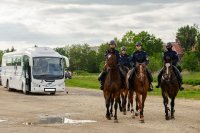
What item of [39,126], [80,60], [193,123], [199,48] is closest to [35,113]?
[39,126]

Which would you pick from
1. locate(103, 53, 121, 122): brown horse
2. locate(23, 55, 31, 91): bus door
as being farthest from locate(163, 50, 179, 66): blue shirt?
locate(23, 55, 31, 91): bus door

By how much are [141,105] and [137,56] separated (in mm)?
1878

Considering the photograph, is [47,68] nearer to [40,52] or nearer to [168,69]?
[40,52]

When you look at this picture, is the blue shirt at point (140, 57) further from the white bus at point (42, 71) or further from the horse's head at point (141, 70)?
the white bus at point (42, 71)

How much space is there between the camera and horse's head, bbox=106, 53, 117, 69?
1894 cm

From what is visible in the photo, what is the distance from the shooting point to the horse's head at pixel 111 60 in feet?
62.1

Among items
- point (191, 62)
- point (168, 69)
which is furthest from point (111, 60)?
point (191, 62)

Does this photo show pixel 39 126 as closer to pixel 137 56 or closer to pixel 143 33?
pixel 137 56

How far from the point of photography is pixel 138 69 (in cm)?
1927

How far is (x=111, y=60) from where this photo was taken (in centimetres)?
1895

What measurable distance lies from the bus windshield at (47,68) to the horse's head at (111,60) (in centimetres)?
2008

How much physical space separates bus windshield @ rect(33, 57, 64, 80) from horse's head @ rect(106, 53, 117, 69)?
2008 cm

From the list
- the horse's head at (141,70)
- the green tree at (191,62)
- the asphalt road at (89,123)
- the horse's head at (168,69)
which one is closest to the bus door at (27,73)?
the asphalt road at (89,123)

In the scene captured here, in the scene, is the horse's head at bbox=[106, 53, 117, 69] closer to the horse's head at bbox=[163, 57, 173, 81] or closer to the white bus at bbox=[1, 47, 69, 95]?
the horse's head at bbox=[163, 57, 173, 81]
